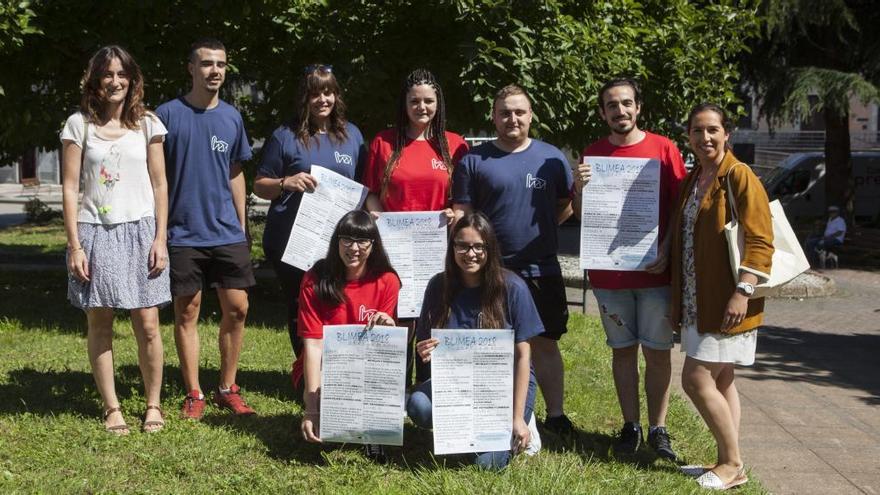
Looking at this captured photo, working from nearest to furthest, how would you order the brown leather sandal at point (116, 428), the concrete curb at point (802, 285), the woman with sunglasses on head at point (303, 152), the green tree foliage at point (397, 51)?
1. the brown leather sandal at point (116, 428)
2. the woman with sunglasses on head at point (303, 152)
3. the green tree foliage at point (397, 51)
4. the concrete curb at point (802, 285)

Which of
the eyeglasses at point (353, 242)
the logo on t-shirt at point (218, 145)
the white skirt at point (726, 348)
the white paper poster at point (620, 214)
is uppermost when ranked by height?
the logo on t-shirt at point (218, 145)

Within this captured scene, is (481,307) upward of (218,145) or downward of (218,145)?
downward

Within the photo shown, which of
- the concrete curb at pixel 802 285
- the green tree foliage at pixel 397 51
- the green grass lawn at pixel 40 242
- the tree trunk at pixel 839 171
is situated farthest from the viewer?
the tree trunk at pixel 839 171

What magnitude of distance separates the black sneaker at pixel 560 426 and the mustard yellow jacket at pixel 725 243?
1.15m

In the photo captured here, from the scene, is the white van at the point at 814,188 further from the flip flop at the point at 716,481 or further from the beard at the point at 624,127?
the flip flop at the point at 716,481

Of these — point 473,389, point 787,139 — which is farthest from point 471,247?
point 787,139

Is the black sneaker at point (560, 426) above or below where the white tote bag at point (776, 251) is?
below

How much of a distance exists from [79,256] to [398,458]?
1861 mm

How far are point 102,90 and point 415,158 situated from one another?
1.61 metres

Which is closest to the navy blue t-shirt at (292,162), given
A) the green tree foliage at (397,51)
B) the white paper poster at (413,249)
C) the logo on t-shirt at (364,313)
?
the white paper poster at (413,249)

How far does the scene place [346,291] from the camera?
515 centimetres

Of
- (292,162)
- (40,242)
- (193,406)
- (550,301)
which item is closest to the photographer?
(550,301)

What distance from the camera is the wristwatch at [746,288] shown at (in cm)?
458

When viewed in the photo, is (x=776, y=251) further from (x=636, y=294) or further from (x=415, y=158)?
(x=415, y=158)
